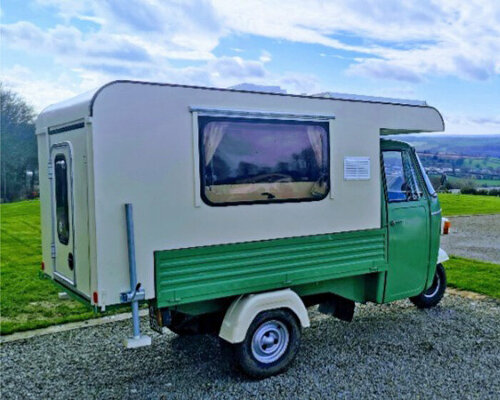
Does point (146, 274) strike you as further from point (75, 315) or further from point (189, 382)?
point (75, 315)

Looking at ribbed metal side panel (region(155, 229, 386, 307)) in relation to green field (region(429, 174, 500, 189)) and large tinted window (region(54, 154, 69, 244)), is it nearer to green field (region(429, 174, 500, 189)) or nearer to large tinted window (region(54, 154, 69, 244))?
large tinted window (region(54, 154, 69, 244))

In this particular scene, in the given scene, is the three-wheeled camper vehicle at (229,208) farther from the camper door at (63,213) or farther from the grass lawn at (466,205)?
the grass lawn at (466,205)

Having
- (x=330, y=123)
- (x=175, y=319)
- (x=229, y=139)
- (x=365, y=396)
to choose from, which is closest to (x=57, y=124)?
(x=229, y=139)

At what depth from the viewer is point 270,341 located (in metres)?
4.79

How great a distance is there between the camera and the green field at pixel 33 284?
6465mm

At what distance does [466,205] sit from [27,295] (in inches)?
685

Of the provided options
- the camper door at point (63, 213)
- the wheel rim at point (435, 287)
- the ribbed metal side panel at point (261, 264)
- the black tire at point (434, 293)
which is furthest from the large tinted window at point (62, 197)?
the wheel rim at point (435, 287)

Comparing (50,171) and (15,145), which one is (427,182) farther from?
(15,145)

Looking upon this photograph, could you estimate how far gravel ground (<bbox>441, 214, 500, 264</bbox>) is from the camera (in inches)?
434

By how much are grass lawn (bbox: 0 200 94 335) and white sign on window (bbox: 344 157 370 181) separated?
3.04m

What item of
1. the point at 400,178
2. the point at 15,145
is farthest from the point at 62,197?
the point at 15,145

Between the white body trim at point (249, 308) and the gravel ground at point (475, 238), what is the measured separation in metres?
6.80

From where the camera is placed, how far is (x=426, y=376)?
4.73 meters

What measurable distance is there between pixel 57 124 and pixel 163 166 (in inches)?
45.4
